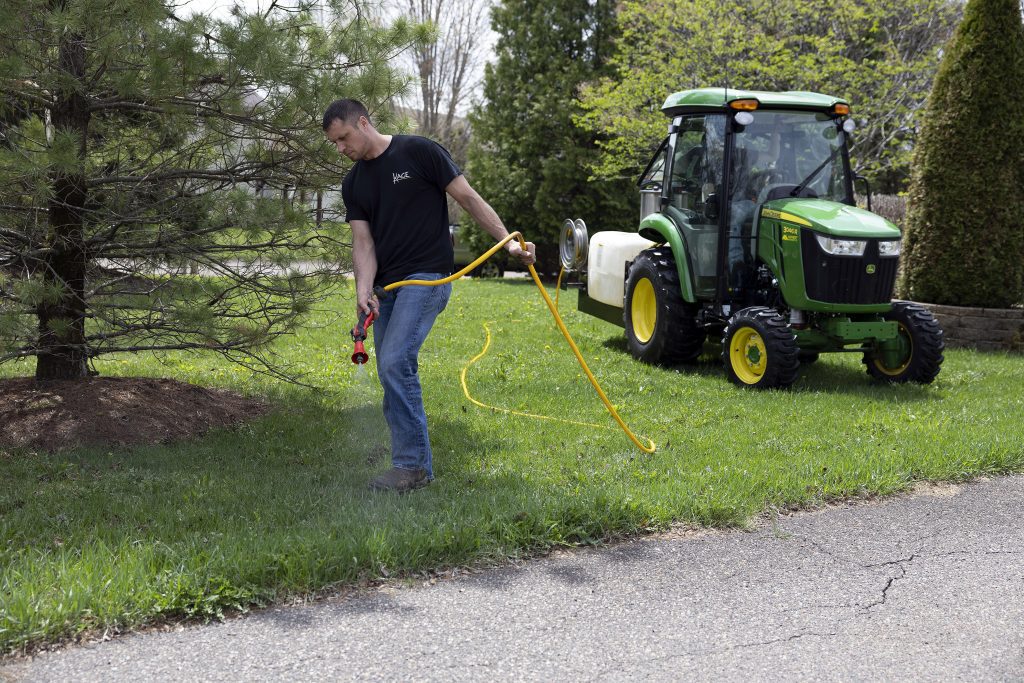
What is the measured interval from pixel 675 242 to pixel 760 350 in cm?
141

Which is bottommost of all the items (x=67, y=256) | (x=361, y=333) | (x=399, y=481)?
(x=399, y=481)

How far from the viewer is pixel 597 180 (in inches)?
794

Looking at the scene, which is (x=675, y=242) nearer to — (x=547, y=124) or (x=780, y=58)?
(x=780, y=58)

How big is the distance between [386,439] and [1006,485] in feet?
12.2

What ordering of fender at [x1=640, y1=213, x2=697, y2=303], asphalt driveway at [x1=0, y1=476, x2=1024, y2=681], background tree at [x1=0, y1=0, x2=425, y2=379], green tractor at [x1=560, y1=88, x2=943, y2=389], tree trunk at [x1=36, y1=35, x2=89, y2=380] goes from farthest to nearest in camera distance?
fender at [x1=640, y1=213, x2=697, y2=303] < green tractor at [x1=560, y1=88, x2=943, y2=389] < tree trunk at [x1=36, y1=35, x2=89, y2=380] < background tree at [x1=0, y1=0, x2=425, y2=379] < asphalt driveway at [x1=0, y1=476, x2=1024, y2=681]

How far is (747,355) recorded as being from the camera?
308 inches

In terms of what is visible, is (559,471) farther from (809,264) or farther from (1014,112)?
(1014,112)

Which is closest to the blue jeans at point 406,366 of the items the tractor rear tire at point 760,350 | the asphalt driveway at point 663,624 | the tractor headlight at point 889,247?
the asphalt driveway at point 663,624

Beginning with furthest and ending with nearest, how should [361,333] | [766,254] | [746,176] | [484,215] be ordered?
[746,176]
[766,254]
[484,215]
[361,333]

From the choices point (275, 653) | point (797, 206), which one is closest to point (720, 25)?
point (797, 206)

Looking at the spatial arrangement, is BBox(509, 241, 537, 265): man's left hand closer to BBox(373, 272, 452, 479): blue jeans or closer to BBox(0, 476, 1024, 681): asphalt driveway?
BBox(373, 272, 452, 479): blue jeans

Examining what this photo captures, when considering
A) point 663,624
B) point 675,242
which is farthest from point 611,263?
point 663,624

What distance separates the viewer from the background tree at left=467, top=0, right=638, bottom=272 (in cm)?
2022

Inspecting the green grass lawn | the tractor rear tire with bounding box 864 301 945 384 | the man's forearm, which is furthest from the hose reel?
the man's forearm
